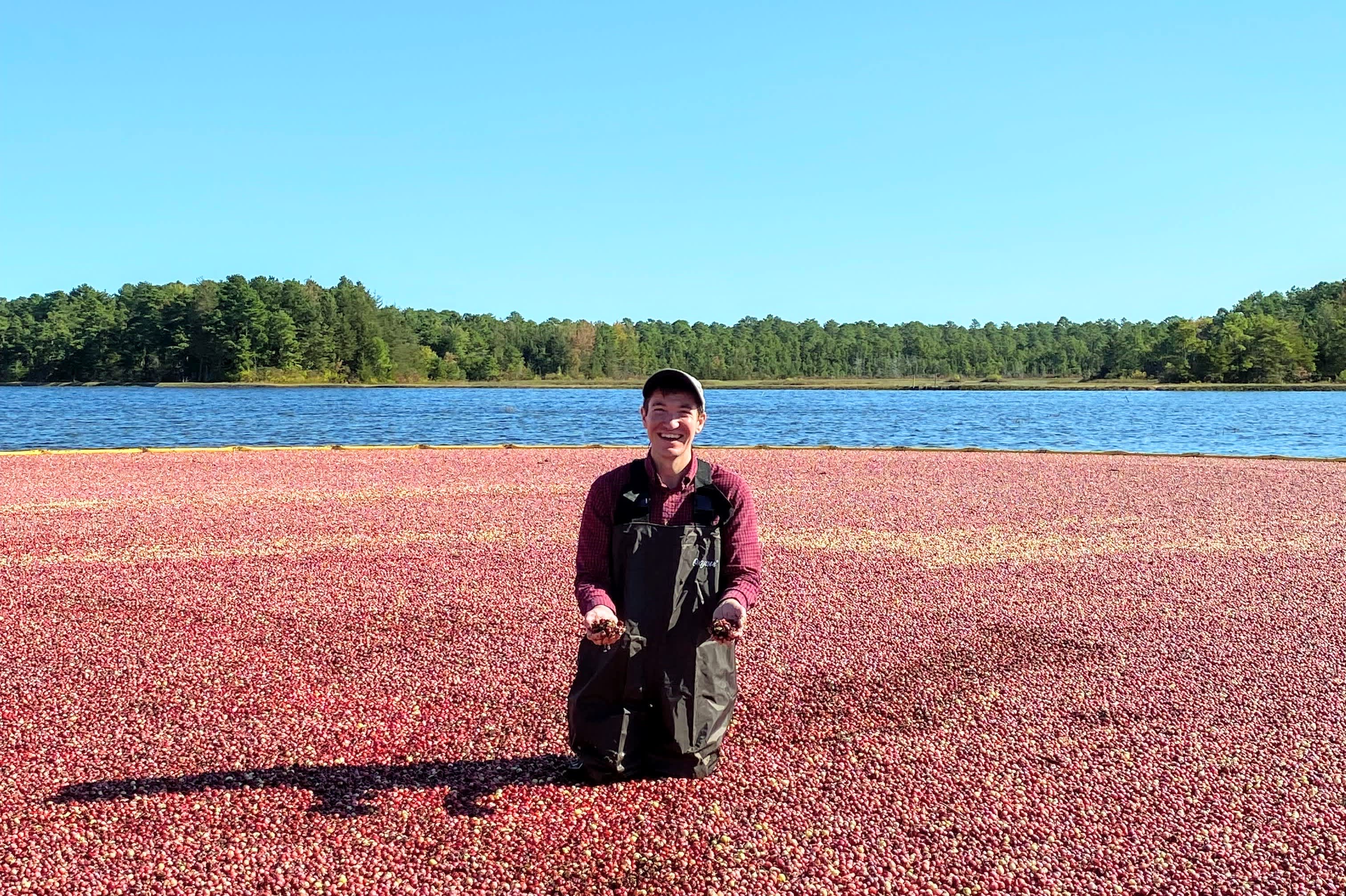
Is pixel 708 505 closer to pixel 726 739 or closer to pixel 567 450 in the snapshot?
pixel 726 739

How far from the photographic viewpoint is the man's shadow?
3541mm

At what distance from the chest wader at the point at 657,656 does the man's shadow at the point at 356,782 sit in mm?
309

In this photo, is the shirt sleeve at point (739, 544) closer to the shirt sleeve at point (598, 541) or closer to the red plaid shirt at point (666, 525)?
Result: the red plaid shirt at point (666, 525)

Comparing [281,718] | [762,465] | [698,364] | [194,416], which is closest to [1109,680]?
[281,718]

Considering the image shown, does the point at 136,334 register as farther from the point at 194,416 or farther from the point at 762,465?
the point at 762,465

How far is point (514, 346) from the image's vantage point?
452ft

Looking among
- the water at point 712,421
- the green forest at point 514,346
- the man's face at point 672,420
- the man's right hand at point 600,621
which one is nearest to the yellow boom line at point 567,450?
the water at point 712,421

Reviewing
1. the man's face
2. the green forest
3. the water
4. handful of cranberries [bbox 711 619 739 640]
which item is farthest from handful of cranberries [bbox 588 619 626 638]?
the green forest

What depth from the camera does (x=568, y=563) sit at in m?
7.96

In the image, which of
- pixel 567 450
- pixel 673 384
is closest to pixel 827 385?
pixel 567 450

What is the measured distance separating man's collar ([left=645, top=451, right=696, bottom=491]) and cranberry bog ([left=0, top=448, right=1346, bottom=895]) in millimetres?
1051

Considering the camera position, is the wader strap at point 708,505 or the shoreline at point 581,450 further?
the shoreline at point 581,450

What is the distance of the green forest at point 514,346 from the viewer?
4181 inches

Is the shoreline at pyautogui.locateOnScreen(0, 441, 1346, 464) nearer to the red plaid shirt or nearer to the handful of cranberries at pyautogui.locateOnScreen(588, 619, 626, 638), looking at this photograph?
the red plaid shirt
